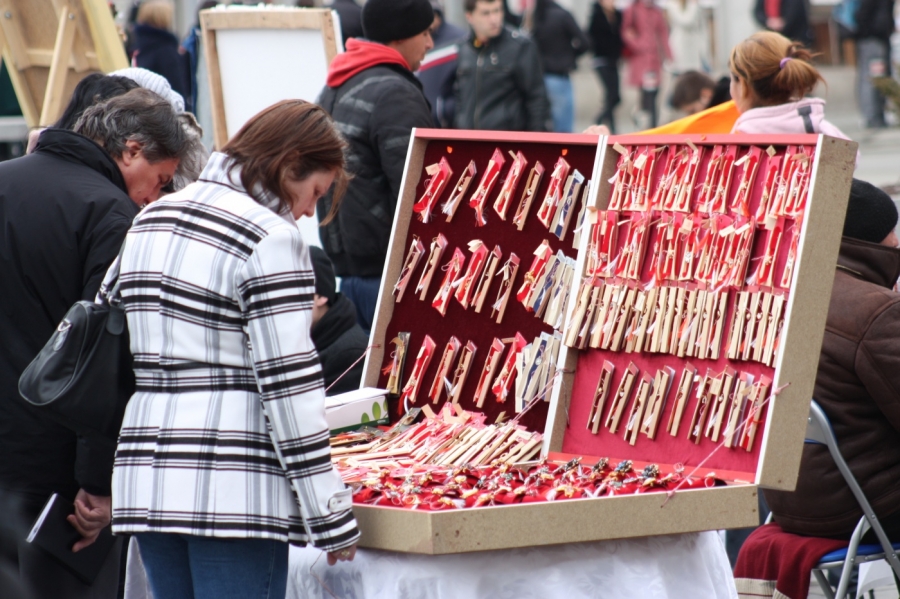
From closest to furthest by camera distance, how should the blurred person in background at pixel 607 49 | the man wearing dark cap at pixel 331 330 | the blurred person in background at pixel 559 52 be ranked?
the man wearing dark cap at pixel 331 330, the blurred person in background at pixel 559 52, the blurred person in background at pixel 607 49

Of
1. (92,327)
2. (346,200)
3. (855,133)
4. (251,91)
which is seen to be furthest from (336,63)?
(855,133)

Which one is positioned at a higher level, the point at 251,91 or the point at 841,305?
the point at 251,91

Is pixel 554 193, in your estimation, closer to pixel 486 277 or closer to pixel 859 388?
pixel 486 277

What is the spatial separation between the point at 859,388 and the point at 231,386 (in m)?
1.57

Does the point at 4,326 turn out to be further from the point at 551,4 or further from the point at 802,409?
the point at 551,4

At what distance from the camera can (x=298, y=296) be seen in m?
2.10

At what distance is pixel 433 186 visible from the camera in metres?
3.10

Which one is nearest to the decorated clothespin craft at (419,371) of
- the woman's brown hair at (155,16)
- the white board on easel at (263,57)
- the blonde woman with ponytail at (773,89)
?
the blonde woman with ponytail at (773,89)

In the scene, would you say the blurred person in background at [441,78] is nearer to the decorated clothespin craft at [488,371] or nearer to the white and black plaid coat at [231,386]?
the decorated clothespin craft at [488,371]

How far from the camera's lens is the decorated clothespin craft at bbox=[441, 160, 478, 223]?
3047 mm

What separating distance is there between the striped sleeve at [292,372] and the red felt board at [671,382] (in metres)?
0.72

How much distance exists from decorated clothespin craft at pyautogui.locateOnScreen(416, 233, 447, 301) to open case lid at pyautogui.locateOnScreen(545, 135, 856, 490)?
48cm

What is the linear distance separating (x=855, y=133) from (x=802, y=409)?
1042 centimetres

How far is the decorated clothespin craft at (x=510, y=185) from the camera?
2945mm
